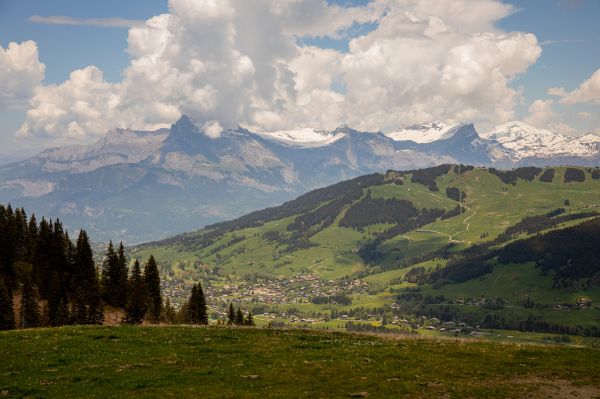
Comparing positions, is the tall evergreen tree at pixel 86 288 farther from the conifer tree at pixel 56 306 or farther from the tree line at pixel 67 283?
the conifer tree at pixel 56 306

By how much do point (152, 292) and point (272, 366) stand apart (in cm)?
7545

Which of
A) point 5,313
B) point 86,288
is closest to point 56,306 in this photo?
point 86,288

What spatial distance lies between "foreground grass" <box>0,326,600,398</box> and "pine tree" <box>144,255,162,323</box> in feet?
176

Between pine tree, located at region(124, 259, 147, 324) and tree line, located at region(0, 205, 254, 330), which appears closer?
tree line, located at region(0, 205, 254, 330)

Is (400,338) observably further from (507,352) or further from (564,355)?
(564,355)

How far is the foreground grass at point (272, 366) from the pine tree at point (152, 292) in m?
53.7

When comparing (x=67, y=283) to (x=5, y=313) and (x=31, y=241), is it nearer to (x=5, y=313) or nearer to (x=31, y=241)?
(x=31, y=241)

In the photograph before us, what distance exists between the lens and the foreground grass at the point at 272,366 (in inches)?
1216

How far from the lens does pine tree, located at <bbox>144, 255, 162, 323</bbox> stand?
102 m

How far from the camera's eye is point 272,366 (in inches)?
1435

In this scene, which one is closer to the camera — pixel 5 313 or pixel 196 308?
pixel 5 313

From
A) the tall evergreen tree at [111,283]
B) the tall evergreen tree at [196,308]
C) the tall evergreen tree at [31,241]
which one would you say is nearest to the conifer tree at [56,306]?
the tall evergreen tree at [111,283]

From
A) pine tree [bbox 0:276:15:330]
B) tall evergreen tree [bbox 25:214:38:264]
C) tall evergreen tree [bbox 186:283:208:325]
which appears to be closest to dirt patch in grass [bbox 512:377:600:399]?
pine tree [bbox 0:276:15:330]

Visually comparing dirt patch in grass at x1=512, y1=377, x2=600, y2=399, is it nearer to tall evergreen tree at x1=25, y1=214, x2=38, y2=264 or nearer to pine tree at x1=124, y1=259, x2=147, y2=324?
pine tree at x1=124, y1=259, x2=147, y2=324
